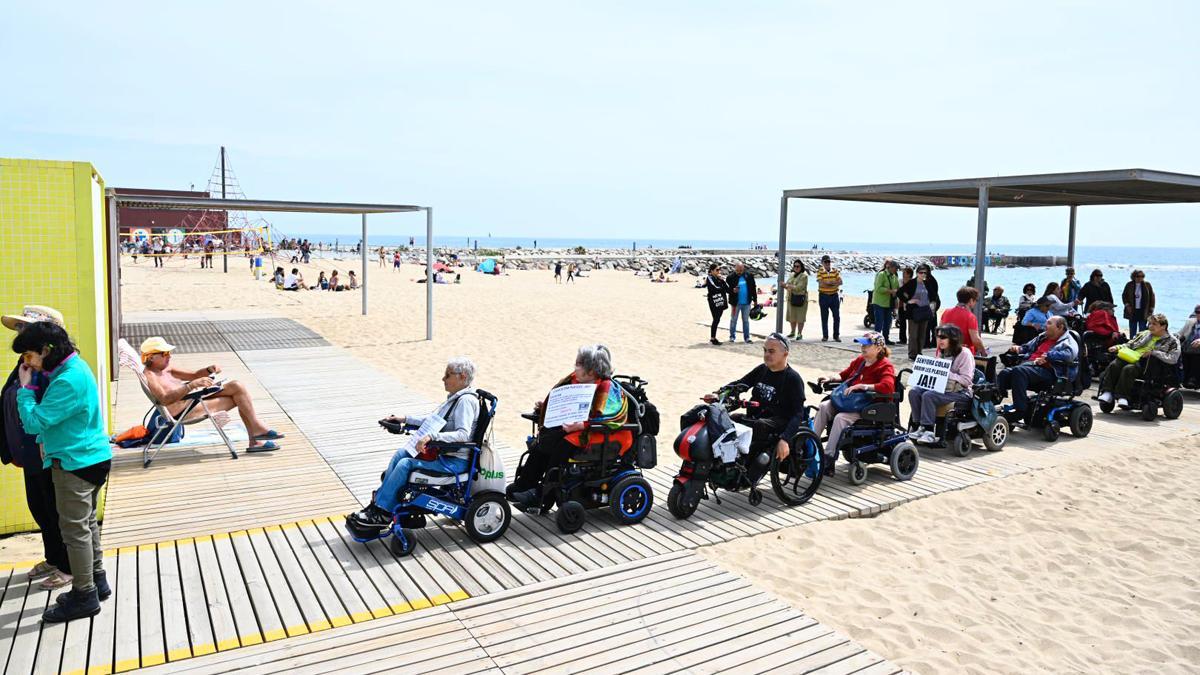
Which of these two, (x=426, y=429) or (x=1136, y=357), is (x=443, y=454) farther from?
(x=1136, y=357)

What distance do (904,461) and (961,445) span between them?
3.65 feet

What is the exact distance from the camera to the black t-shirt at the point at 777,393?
5695 millimetres

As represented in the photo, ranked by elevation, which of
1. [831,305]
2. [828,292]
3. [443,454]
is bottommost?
[443,454]

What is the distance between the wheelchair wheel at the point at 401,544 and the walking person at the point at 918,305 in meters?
10.2

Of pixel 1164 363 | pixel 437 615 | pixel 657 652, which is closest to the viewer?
pixel 657 652

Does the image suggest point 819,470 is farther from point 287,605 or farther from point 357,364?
point 357,364

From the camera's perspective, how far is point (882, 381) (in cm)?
632

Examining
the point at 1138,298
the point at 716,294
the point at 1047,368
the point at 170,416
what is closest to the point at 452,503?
the point at 170,416

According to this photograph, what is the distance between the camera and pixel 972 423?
7.47 m

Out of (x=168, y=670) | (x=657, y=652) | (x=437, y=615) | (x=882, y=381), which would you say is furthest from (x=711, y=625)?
(x=882, y=381)

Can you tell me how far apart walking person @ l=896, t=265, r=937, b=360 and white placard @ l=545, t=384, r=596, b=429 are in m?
9.35

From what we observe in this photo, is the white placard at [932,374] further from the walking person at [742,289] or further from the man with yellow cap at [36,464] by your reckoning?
the walking person at [742,289]

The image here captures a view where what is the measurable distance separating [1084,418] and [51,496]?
27.5 feet

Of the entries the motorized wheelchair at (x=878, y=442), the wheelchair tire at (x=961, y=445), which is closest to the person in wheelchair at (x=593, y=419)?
the motorized wheelchair at (x=878, y=442)
